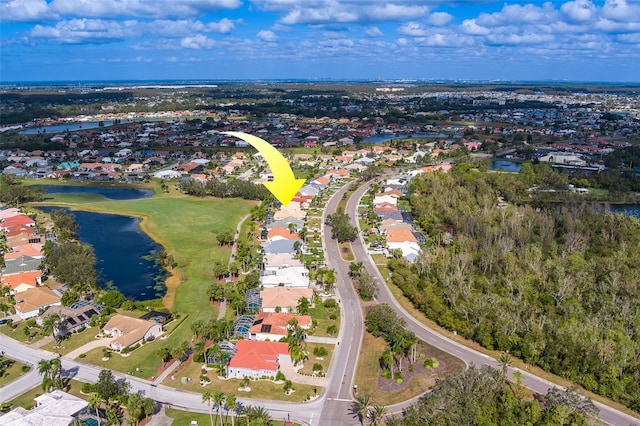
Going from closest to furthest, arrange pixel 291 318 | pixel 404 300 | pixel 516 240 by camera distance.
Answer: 1. pixel 291 318
2. pixel 404 300
3. pixel 516 240

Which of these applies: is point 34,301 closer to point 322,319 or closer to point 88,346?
point 88,346

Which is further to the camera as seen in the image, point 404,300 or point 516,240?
point 516,240

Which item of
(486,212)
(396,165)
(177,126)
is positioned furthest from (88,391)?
(177,126)

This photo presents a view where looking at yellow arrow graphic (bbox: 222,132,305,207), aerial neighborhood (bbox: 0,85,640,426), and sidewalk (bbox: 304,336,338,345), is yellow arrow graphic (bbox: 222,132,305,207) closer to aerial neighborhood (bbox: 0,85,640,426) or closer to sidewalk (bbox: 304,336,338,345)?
aerial neighborhood (bbox: 0,85,640,426)

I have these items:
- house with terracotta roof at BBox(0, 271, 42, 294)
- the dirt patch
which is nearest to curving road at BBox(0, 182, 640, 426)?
the dirt patch

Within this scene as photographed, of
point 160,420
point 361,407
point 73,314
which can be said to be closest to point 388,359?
point 361,407

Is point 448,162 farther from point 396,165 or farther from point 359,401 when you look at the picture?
point 359,401

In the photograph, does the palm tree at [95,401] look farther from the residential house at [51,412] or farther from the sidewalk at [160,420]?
the sidewalk at [160,420]
